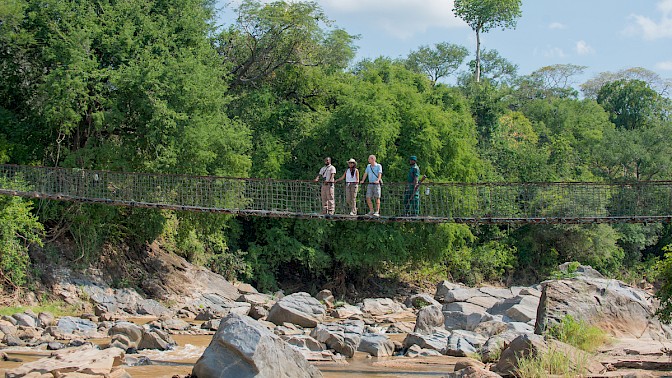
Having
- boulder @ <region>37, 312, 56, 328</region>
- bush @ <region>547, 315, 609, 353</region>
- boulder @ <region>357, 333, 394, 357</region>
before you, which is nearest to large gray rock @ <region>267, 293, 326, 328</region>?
boulder @ <region>357, 333, 394, 357</region>

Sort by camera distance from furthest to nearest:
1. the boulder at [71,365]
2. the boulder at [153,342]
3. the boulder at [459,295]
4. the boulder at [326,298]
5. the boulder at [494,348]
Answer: the boulder at [326,298] → the boulder at [459,295] → the boulder at [153,342] → the boulder at [494,348] → the boulder at [71,365]

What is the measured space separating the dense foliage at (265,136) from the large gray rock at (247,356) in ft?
33.1

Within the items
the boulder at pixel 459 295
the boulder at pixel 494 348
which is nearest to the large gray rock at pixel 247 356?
the boulder at pixel 494 348

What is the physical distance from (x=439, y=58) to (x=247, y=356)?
39.2m

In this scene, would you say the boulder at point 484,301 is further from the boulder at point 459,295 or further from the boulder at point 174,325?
the boulder at point 174,325

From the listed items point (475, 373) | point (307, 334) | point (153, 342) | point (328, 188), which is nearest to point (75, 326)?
point (153, 342)

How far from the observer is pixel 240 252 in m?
26.5

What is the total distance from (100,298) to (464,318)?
8.98 m

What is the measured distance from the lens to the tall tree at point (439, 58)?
48.1m

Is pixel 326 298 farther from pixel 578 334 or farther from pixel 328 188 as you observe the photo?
pixel 578 334

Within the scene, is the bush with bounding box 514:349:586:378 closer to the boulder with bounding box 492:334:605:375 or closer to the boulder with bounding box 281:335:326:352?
the boulder with bounding box 492:334:605:375

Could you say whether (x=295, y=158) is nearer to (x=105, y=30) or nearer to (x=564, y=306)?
(x=105, y=30)

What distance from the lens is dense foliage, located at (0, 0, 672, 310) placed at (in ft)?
69.3

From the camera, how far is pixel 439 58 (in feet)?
159
